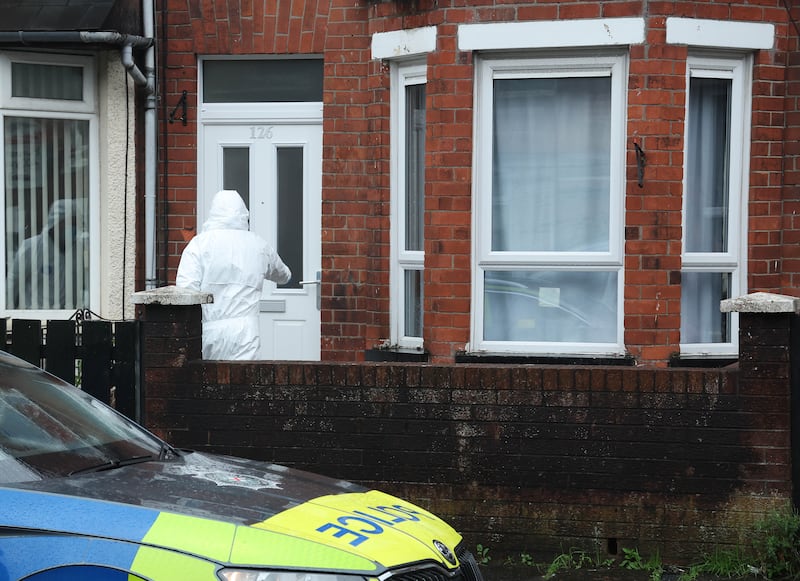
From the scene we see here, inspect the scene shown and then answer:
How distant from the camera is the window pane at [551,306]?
314 inches

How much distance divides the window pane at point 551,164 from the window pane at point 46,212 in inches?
143

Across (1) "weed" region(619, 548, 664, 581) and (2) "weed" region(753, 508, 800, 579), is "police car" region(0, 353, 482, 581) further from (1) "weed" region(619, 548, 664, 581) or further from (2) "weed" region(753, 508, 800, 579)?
(2) "weed" region(753, 508, 800, 579)

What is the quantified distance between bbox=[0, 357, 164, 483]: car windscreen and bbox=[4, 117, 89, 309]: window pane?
486 cm

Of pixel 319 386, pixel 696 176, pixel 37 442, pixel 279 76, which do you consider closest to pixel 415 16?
pixel 279 76

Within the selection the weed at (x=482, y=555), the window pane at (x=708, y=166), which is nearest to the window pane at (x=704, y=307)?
the window pane at (x=708, y=166)

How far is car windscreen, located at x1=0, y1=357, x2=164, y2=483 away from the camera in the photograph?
390 centimetres

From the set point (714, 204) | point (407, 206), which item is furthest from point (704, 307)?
point (407, 206)

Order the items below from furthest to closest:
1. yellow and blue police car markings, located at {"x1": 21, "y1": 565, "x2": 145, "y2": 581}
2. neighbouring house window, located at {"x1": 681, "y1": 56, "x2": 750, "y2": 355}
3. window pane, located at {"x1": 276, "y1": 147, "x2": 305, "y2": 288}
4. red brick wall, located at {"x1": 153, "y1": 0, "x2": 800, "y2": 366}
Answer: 1. window pane, located at {"x1": 276, "y1": 147, "x2": 305, "y2": 288}
2. neighbouring house window, located at {"x1": 681, "y1": 56, "x2": 750, "y2": 355}
3. red brick wall, located at {"x1": 153, "y1": 0, "x2": 800, "y2": 366}
4. yellow and blue police car markings, located at {"x1": 21, "y1": 565, "x2": 145, "y2": 581}

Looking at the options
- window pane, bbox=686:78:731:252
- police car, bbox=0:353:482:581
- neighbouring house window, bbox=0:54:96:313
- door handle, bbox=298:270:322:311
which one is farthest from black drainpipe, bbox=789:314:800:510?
neighbouring house window, bbox=0:54:96:313

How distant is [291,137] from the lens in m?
9.40

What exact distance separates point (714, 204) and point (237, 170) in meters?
3.94

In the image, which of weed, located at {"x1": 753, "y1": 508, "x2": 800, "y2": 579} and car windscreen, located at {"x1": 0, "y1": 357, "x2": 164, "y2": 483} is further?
weed, located at {"x1": 753, "y1": 508, "x2": 800, "y2": 579}

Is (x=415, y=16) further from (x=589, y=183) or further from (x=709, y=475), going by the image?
(x=709, y=475)

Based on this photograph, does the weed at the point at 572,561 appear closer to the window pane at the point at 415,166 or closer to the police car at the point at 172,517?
the police car at the point at 172,517
